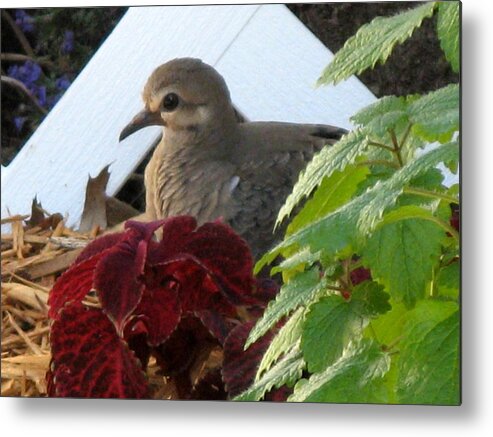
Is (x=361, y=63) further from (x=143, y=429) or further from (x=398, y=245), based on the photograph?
(x=143, y=429)

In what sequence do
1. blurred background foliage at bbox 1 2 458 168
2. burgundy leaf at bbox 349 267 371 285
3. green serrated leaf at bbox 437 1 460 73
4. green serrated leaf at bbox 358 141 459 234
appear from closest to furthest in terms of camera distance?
1. green serrated leaf at bbox 358 141 459 234
2. green serrated leaf at bbox 437 1 460 73
3. burgundy leaf at bbox 349 267 371 285
4. blurred background foliage at bbox 1 2 458 168

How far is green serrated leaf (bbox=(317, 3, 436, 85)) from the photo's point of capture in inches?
31.6

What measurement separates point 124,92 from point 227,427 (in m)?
0.46

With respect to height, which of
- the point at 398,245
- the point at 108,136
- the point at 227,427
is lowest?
the point at 227,427

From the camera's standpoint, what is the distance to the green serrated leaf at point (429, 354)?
2.58 ft

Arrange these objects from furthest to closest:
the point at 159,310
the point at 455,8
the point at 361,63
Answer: the point at 159,310 < the point at 455,8 < the point at 361,63

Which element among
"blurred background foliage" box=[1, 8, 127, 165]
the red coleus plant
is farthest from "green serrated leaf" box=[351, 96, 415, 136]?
"blurred background foliage" box=[1, 8, 127, 165]

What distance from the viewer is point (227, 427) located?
4.50ft

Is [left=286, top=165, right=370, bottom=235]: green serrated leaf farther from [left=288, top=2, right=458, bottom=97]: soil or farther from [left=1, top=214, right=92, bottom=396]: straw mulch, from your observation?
[left=1, top=214, right=92, bottom=396]: straw mulch

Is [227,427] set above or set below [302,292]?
below

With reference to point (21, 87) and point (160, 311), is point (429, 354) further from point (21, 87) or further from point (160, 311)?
point (21, 87)

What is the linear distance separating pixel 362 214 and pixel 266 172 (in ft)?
2.04

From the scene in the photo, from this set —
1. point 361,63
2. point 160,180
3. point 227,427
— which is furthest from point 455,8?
point 227,427

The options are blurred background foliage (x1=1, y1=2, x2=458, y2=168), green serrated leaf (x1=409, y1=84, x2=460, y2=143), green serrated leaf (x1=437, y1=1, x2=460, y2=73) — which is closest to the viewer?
green serrated leaf (x1=409, y1=84, x2=460, y2=143)
